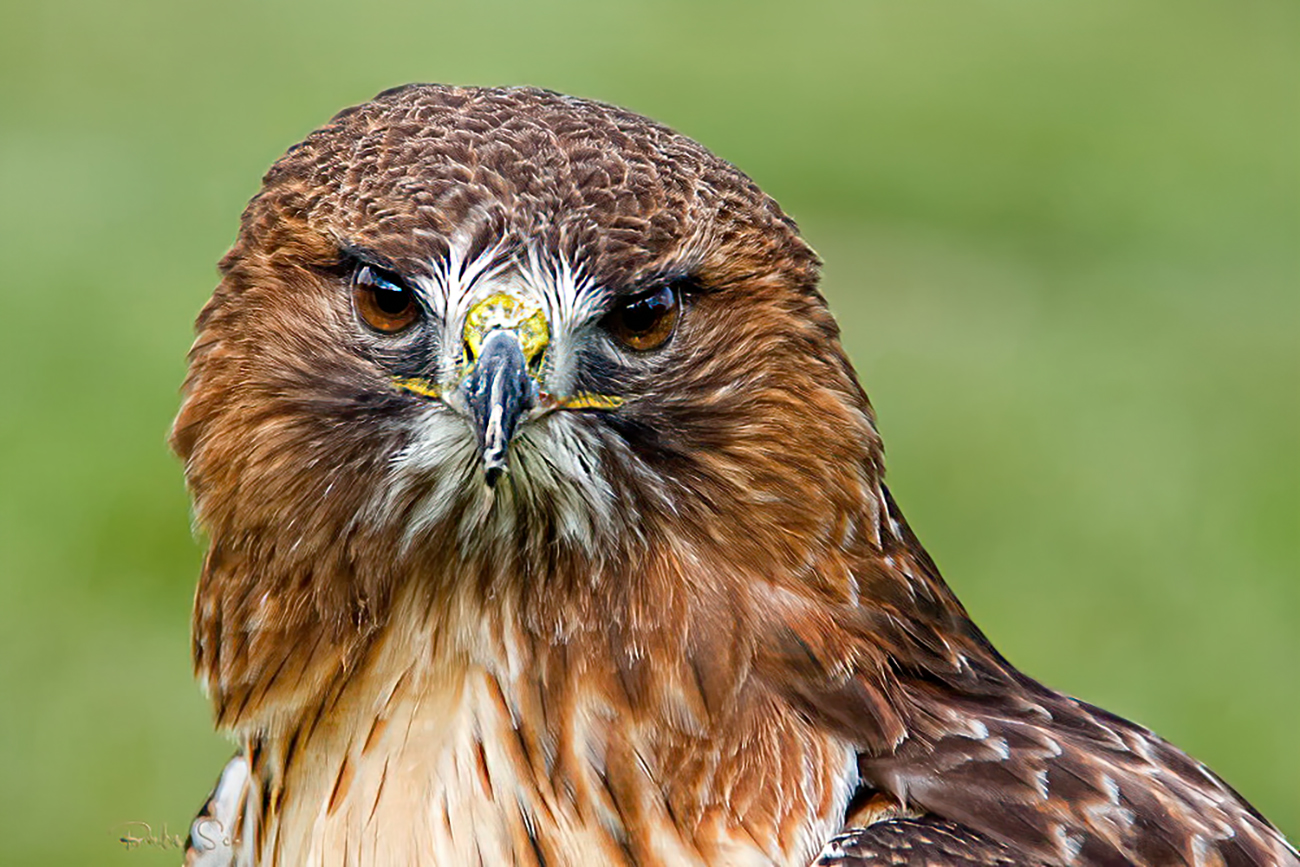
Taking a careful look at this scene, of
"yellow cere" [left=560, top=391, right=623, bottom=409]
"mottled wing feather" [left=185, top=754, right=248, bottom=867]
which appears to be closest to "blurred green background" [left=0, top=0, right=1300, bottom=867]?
"mottled wing feather" [left=185, top=754, right=248, bottom=867]

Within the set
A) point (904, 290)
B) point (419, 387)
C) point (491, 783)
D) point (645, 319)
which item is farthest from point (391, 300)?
point (904, 290)

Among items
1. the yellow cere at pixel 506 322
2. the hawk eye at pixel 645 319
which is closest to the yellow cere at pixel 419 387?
the yellow cere at pixel 506 322

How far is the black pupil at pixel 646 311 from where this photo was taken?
326cm

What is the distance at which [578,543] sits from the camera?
3.34 meters

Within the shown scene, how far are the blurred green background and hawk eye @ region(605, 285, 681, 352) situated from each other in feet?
13.1

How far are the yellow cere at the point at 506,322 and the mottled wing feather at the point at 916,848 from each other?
3.05ft

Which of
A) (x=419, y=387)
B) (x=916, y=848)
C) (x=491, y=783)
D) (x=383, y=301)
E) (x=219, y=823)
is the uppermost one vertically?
(x=383, y=301)

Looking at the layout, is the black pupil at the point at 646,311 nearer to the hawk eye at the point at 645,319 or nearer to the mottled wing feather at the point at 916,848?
the hawk eye at the point at 645,319

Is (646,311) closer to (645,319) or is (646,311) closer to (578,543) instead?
(645,319)

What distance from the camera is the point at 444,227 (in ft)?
10.4

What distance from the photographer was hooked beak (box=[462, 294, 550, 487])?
9.81ft

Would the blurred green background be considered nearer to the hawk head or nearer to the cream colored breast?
the cream colored breast

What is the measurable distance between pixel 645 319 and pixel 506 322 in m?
0.28

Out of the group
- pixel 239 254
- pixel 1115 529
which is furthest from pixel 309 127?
pixel 239 254
